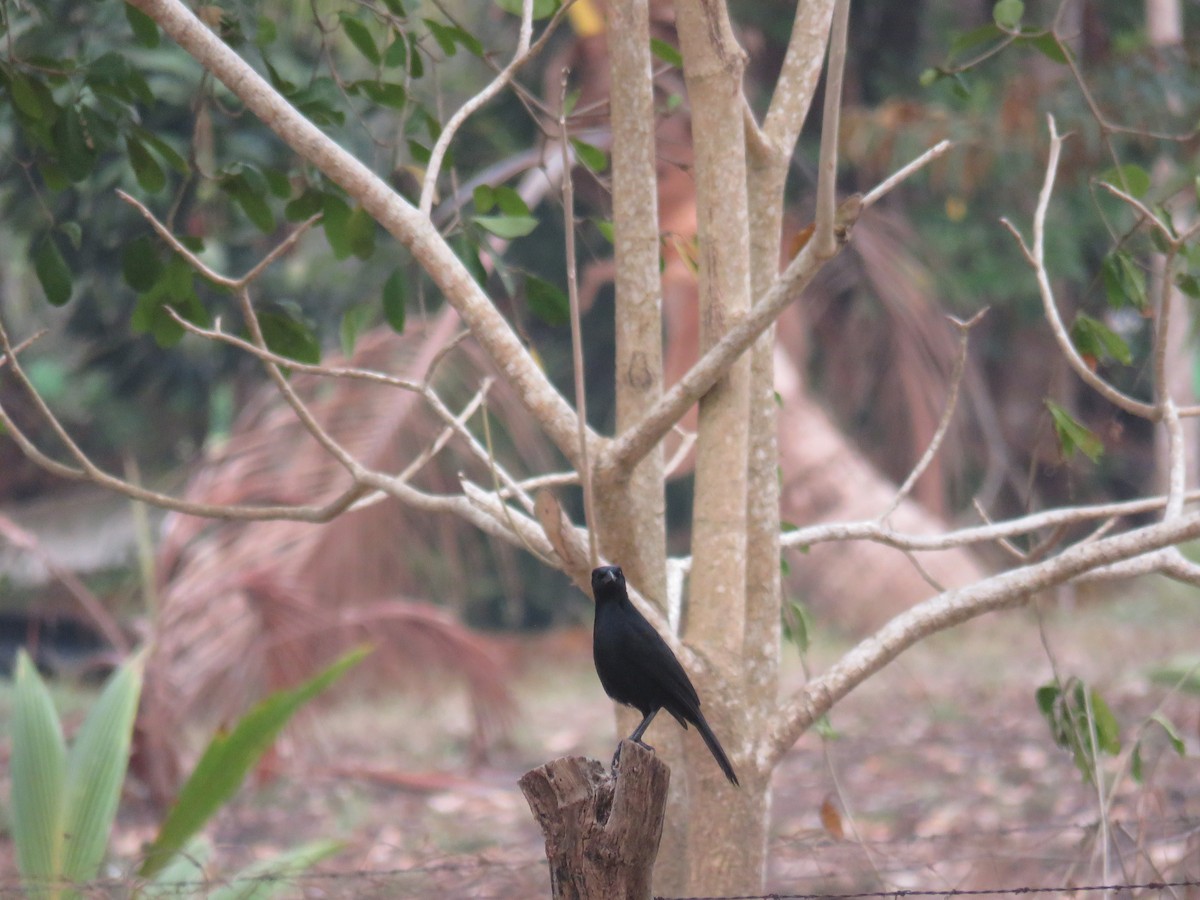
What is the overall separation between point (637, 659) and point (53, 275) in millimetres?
1684

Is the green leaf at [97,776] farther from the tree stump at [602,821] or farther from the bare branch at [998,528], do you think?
the bare branch at [998,528]

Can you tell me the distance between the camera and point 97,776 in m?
3.69

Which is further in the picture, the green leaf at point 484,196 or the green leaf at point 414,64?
the green leaf at point 414,64

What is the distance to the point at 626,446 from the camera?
222 centimetres

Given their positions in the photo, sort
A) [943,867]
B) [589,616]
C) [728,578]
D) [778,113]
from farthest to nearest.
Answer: [589,616] → [943,867] → [778,113] → [728,578]

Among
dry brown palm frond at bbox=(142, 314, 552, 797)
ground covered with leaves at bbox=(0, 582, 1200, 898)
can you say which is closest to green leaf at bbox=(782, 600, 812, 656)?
ground covered with leaves at bbox=(0, 582, 1200, 898)

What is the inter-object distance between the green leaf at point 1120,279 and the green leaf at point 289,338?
1857 millimetres

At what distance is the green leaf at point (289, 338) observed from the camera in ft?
9.58

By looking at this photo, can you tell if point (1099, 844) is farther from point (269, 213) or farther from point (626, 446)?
point (269, 213)

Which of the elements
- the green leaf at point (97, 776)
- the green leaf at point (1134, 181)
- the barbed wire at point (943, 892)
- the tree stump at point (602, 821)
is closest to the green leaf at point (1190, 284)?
the green leaf at point (1134, 181)

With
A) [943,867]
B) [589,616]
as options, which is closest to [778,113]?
[943,867]

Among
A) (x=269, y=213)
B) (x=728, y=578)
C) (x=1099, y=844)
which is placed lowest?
(x=1099, y=844)

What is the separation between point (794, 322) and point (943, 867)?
4.25m

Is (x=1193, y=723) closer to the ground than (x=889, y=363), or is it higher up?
closer to the ground
